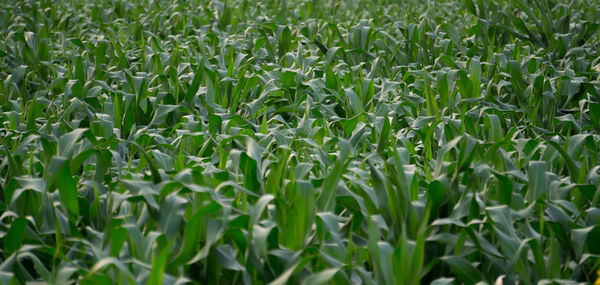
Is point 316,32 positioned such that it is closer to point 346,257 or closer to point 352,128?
point 352,128

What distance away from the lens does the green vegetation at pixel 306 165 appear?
1697 millimetres

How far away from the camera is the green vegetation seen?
1.70 m

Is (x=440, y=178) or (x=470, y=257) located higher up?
(x=440, y=178)

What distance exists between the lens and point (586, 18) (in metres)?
5.37

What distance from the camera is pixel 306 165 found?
2125 mm

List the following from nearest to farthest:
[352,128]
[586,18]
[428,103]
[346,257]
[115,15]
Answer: [346,257] < [352,128] < [428,103] < [586,18] < [115,15]

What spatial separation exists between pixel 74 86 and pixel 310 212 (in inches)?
72.9

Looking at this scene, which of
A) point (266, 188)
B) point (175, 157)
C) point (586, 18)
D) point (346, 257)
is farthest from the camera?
point (586, 18)

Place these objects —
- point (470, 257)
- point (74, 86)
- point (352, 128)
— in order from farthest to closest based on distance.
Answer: point (74, 86) → point (352, 128) → point (470, 257)

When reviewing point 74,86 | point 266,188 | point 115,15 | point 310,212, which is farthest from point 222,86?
point 115,15

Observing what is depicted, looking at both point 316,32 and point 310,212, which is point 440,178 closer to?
point 310,212

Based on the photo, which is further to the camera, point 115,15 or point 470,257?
point 115,15

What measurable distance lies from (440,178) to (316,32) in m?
2.98

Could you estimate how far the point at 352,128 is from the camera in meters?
2.72
